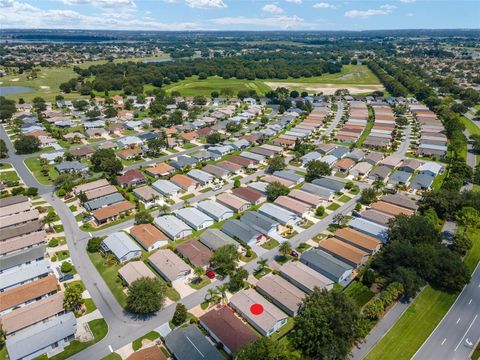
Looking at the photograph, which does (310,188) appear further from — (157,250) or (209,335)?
(209,335)

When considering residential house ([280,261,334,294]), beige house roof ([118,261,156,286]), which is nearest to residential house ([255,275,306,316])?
residential house ([280,261,334,294])

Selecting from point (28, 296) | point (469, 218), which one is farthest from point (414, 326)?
point (28, 296)

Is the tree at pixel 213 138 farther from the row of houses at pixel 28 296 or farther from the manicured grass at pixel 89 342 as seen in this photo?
the manicured grass at pixel 89 342

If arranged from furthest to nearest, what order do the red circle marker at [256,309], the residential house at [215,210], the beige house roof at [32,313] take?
the residential house at [215,210], the red circle marker at [256,309], the beige house roof at [32,313]

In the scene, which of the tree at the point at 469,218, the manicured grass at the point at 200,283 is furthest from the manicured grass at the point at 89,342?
the tree at the point at 469,218

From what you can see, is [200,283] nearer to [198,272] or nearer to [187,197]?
[198,272]

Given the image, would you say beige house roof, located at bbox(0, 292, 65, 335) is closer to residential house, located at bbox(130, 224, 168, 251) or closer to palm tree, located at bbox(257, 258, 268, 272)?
residential house, located at bbox(130, 224, 168, 251)
